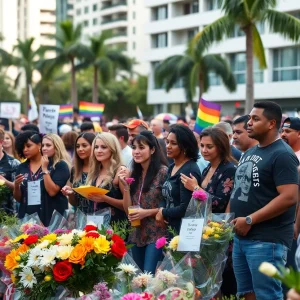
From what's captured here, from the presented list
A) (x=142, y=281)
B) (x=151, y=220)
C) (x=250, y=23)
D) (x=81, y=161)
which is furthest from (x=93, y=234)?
(x=250, y=23)

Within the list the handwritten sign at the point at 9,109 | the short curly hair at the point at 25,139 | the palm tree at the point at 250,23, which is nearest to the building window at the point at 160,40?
the palm tree at the point at 250,23

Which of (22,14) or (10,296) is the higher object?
(22,14)

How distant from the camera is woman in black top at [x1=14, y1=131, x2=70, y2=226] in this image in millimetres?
8562

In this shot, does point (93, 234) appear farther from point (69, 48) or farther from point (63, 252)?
point (69, 48)

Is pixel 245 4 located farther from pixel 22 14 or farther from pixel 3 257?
pixel 22 14

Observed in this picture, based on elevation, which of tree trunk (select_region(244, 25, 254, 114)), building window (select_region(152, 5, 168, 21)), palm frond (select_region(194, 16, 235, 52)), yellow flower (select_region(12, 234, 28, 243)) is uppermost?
building window (select_region(152, 5, 168, 21))

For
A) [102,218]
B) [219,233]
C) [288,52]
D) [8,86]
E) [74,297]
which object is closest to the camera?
[74,297]

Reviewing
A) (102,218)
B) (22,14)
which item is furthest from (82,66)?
(22,14)

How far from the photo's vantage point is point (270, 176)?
19.2 feet

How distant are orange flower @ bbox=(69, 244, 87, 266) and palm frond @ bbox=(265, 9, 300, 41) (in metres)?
19.7

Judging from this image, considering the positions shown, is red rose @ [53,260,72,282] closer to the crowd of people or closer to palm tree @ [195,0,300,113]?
the crowd of people

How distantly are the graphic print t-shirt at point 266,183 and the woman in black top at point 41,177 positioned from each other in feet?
9.87

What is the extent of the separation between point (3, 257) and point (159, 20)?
5865 cm

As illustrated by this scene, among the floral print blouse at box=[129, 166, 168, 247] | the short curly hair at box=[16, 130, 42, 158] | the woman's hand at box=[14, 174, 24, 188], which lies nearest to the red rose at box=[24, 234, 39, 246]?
the floral print blouse at box=[129, 166, 168, 247]
